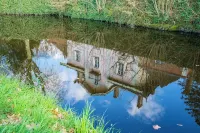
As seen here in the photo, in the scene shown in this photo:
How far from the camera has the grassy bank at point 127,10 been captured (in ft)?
59.2

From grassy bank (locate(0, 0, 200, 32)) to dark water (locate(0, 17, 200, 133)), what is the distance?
957 millimetres

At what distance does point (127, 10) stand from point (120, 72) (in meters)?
9.90

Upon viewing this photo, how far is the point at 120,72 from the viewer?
1201cm

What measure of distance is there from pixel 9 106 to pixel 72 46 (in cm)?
1171

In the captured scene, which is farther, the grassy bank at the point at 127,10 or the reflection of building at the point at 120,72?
the grassy bank at the point at 127,10

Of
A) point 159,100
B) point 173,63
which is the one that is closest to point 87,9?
point 173,63

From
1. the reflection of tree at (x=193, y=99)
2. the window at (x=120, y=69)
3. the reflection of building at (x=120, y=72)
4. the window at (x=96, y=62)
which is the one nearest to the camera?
the reflection of tree at (x=193, y=99)

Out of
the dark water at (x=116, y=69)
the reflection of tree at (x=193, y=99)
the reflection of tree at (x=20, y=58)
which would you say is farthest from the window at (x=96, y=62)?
the reflection of tree at (x=193, y=99)

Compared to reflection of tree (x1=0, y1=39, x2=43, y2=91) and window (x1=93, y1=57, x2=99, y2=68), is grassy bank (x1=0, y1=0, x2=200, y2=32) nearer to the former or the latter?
window (x1=93, y1=57, x2=99, y2=68)

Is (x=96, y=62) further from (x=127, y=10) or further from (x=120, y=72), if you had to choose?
(x=127, y=10)

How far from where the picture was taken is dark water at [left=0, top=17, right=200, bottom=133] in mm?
8080

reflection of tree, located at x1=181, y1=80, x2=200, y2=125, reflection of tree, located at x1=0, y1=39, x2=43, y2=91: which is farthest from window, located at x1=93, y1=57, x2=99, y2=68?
reflection of tree, located at x1=181, y1=80, x2=200, y2=125

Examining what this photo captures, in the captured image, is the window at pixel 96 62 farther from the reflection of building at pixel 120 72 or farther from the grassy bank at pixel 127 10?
the grassy bank at pixel 127 10

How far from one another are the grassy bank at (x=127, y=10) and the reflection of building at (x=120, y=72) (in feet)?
20.0
